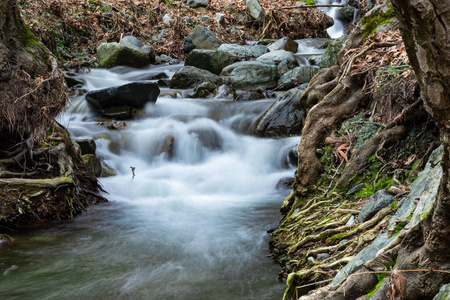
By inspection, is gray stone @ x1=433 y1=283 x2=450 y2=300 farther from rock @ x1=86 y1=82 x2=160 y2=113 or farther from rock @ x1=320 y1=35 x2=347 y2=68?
rock @ x1=86 y1=82 x2=160 y2=113

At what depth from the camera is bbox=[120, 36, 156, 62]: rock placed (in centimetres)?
1500

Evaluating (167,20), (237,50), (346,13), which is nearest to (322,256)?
(237,50)

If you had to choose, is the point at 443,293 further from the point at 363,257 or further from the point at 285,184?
the point at 285,184

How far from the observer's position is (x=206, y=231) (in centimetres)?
517

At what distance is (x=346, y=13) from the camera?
69.1 feet

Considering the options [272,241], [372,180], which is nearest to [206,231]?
[272,241]

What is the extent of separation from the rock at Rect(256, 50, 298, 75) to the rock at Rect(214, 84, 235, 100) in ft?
6.83

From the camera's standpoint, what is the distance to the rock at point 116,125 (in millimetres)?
9437

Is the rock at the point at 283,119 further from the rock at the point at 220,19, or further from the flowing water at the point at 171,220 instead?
the rock at the point at 220,19

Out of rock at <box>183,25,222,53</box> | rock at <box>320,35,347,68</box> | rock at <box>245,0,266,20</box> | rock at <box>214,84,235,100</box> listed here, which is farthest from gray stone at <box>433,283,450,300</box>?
rock at <box>245,0,266,20</box>

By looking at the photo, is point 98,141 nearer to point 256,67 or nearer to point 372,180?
point 256,67

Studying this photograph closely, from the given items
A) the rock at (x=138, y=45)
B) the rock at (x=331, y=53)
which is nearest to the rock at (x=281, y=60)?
the rock at (x=138, y=45)

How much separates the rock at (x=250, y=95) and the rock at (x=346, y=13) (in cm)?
1262

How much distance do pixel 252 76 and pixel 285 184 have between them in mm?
5754
